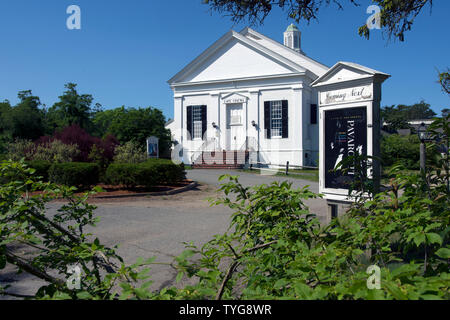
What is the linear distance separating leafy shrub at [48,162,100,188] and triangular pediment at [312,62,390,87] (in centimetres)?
988

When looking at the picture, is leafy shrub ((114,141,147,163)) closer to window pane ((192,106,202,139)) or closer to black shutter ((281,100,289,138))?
window pane ((192,106,202,139))

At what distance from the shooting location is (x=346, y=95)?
5871 millimetres

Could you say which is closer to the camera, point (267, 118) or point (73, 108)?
point (267, 118)

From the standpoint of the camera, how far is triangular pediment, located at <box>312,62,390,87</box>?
5.44 m

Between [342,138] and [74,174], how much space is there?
10.3 metres

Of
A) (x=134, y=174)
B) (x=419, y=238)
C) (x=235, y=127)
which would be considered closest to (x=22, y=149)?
(x=134, y=174)

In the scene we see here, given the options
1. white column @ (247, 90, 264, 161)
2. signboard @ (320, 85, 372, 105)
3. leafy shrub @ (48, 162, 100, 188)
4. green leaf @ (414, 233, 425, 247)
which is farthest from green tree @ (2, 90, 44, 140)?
green leaf @ (414, 233, 425, 247)

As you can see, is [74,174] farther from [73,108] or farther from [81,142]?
[73,108]

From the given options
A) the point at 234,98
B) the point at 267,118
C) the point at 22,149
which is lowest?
the point at 22,149

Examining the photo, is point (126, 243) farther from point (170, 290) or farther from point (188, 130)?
point (188, 130)
